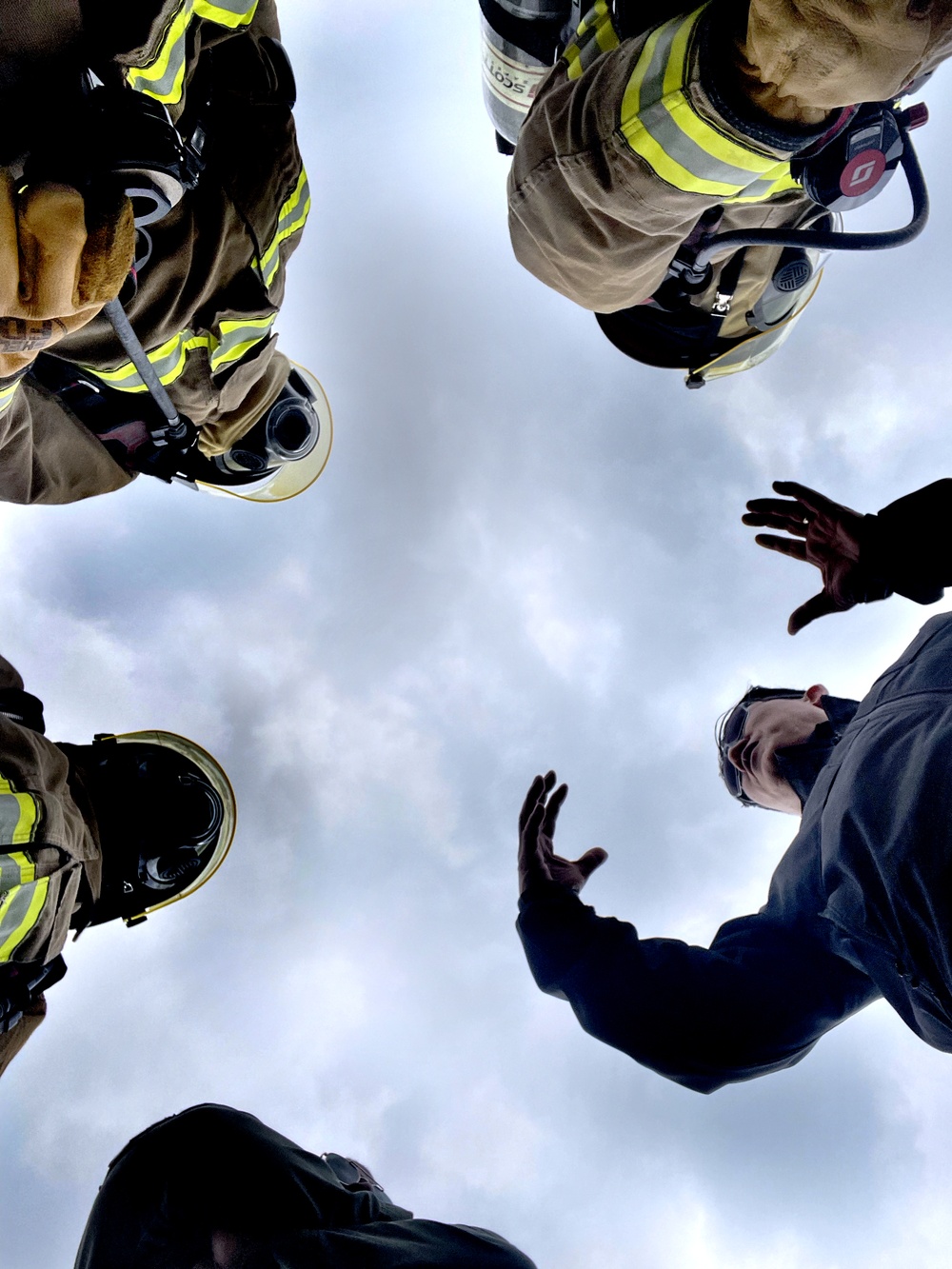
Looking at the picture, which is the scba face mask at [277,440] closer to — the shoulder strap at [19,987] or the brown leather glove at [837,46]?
the shoulder strap at [19,987]

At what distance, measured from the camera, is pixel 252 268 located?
2938 mm

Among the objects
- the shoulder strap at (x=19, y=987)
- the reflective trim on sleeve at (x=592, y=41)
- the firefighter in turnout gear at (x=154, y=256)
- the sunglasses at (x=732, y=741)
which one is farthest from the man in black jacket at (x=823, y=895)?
the shoulder strap at (x=19, y=987)

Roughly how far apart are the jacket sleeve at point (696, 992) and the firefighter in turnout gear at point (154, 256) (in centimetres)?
253

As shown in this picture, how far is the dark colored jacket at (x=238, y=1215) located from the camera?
4.62 ft

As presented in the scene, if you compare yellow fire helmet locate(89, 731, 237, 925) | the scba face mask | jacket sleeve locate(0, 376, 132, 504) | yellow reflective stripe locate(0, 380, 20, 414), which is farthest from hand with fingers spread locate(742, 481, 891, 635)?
yellow fire helmet locate(89, 731, 237, 925)

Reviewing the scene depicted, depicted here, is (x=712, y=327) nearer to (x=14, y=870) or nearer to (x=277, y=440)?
(x=277, y=440)

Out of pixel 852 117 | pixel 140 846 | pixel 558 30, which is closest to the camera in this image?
pixel 852 117

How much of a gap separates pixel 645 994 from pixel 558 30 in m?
4.07

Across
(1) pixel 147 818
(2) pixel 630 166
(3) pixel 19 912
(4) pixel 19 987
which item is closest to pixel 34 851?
(3) pixel 19 912

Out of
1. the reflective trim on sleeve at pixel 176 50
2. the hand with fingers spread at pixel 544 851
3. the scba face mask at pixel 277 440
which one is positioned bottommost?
the hand with fingers spread at pixel 544 851

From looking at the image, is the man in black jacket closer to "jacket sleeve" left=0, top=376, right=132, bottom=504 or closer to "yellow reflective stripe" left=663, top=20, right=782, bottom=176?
"yellow reflective stripe" left=663, top=20, right=782, bottom=176

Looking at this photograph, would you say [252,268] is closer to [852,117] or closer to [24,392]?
[24,392]

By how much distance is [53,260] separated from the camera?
162 centimetres

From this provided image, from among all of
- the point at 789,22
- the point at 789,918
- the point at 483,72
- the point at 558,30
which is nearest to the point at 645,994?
the point at 789,918
